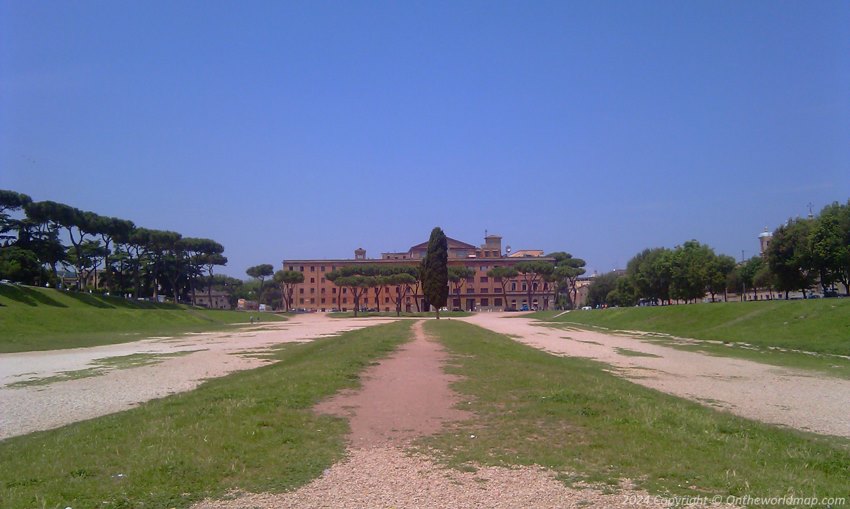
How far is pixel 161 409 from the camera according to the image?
48.1ft

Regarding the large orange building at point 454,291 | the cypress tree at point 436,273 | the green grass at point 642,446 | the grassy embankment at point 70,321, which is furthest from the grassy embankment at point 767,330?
the large orange building at point 454,291

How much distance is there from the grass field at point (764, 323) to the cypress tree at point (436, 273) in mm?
29674

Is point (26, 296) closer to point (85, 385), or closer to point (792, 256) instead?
point (85, 385)

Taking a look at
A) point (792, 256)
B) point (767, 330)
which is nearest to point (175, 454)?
point (767, 330)

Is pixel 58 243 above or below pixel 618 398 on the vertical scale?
above

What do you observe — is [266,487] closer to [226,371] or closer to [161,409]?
[161,409]

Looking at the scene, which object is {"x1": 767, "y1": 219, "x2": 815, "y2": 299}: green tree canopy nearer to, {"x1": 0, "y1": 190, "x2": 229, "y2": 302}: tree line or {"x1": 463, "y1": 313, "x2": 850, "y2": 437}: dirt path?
{"x1": 463, "y1": 313, "x2": 850, "y2": 437}: dirt path

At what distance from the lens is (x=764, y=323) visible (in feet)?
161

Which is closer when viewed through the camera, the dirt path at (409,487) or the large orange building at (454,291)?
the dirt path at (409,487)

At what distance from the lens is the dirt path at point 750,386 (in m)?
15.3

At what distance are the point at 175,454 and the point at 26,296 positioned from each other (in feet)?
230

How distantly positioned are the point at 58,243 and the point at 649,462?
321 feet

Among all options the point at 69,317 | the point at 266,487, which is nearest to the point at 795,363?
the point at 266,487

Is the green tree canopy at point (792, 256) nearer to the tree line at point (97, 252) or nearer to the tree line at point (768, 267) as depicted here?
the tree line at point (768, 267)
